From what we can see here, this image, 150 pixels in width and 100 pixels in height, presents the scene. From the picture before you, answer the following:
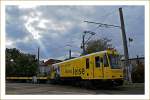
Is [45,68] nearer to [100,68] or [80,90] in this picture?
[100,68]

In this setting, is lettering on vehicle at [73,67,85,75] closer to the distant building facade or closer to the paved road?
the paved road

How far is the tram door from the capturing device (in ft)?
63.7

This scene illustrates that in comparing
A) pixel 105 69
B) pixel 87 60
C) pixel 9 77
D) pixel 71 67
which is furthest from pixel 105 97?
pixel 9 77

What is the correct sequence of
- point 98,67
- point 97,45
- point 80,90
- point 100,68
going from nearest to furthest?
point 80,90 → point 100,68 → point 98,67 → point 97,45

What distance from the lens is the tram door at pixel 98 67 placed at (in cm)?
1942

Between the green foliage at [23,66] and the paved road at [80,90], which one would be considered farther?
the green foliage at [23,66]

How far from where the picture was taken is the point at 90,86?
66.8ft

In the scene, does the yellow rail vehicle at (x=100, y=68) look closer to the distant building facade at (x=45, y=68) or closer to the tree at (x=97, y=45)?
the distant building facade at (x=45, y=68)

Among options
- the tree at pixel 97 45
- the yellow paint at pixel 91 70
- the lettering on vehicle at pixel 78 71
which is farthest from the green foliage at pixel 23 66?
the lettering on vehicle at pixel 78 71

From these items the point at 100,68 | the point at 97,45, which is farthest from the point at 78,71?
the point at 97,45

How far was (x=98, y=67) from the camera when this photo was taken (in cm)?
1961

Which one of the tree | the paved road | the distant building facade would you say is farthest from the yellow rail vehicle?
the tree

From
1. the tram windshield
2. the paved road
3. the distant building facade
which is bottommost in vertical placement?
the paved road

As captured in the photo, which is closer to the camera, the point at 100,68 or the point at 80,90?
the point at 80,90
